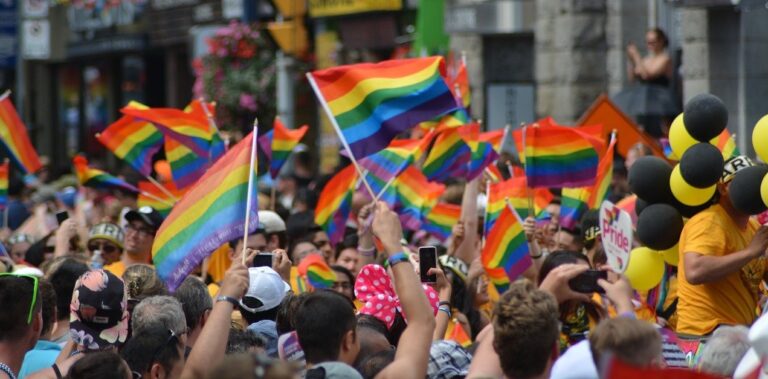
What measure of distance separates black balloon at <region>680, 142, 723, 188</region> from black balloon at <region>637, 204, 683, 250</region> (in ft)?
1.05

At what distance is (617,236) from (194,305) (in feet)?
6.43

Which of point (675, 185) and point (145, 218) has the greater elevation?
point (675, 185)

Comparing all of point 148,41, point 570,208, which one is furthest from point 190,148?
point 148,41

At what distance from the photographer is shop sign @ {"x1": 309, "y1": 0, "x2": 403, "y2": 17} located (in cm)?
2448

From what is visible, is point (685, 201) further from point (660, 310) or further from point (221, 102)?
point (221, 102)

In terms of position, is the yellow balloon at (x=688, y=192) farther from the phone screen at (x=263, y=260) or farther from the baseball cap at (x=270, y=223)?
the baseball cap at (x=270, y=223)

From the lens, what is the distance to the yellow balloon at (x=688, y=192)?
7910 millimetres

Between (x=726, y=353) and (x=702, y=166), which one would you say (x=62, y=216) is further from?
(x=726, y=353)

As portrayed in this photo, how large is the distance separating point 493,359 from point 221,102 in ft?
70.2

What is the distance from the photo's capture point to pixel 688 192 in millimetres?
7938

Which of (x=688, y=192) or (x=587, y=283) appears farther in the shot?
(x=688, y=192)

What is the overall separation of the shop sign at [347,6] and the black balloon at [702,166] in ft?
54.7

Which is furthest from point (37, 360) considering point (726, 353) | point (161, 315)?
point (726, 353)

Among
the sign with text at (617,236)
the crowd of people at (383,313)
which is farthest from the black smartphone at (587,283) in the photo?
the sign with text at (617,236)
